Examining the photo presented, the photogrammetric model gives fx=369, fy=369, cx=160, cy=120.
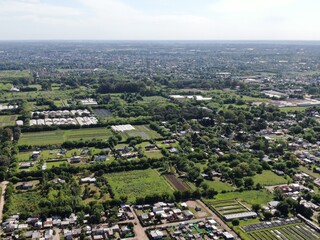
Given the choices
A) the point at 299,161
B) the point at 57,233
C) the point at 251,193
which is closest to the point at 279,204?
the point at 251,193

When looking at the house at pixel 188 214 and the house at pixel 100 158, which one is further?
Answer: the house at pixel 100 158

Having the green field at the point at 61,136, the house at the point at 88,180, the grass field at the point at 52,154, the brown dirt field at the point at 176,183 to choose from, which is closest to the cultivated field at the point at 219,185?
the brown dirt field at the point at 176,183

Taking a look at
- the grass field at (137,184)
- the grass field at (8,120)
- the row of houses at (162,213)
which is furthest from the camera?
the grass field at (8,120)

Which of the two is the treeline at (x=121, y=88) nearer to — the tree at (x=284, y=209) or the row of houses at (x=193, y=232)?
the tree at (x=284, y=209)

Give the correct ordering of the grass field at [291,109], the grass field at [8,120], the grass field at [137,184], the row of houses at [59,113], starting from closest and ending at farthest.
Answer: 1. the grass field at [137,184]
2. the grass field at [8,120]
3. the row of houses at [59,113]
4. the grass field at [291,109]

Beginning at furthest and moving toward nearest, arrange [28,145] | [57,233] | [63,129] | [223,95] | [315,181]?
[223,95], [63,129], [28,145], [315,181], [57,233]

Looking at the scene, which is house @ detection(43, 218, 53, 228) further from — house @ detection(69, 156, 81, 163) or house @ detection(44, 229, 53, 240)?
house @ detection(69, 156, 81, 163)

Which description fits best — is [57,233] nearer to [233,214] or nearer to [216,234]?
[216,234]
